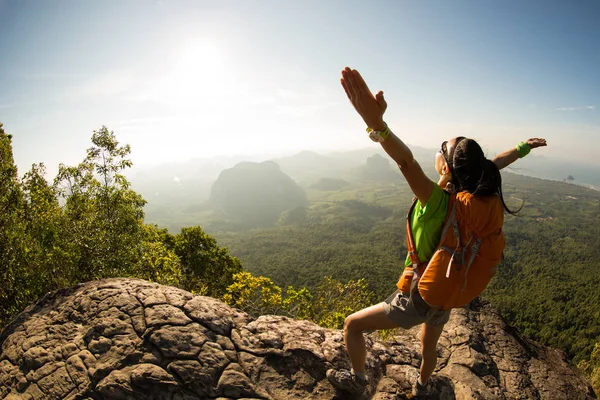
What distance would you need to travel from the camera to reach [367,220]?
168m

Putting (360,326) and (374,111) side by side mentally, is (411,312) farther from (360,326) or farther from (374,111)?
(374,111)

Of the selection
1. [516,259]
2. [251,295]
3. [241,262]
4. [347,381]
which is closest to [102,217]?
[251,295]

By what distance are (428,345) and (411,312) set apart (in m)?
1.23

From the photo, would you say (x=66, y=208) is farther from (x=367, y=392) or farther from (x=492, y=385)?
(x=492, y=385)

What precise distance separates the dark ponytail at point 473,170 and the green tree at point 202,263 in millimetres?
18159

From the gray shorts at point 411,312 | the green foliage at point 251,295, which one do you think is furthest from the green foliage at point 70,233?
the gray shorts at point 411,312

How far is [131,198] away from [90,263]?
392 centimetres

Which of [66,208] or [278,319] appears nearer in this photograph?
[278,319]

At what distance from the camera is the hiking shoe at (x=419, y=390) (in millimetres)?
4828

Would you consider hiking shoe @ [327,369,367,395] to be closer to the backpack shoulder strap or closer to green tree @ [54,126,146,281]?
the backpack shoulder strap

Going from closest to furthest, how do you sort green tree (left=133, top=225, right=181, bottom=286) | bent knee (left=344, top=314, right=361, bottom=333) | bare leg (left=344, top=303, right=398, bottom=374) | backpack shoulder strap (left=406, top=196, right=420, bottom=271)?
1. backpack shoulder strap (left=406, top=196, right=420, bottom=271)
2. bare leg (left=344, top=303, right=398, bottom=374)
3. bent knee (left=344, top=314, right=361, bottom=333)
4. green tree (left=133, top=225, right=181, bottom=286)

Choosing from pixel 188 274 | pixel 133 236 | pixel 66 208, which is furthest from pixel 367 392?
pixel 188 274

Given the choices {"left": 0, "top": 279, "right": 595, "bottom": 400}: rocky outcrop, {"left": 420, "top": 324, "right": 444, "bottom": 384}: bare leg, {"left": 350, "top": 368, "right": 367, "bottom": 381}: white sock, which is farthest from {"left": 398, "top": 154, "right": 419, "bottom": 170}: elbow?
{"left": 0, "top": 279, "right": 595, "bottom": 400}: rocky outcrop

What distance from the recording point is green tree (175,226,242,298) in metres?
18.7
